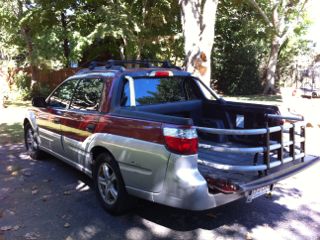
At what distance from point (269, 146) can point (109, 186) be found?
6.52 ft

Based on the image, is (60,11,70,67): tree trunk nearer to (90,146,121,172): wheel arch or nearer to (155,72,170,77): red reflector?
(155,72,170,77): red reflector

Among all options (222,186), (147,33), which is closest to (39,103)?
(222,186)

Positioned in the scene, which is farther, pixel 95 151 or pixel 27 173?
pixel 27 173

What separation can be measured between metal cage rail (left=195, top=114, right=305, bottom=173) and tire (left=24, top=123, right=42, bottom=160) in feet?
14.1

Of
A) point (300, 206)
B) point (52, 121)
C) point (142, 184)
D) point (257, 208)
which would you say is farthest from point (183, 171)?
point (52, 121)

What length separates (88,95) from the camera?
214 inches

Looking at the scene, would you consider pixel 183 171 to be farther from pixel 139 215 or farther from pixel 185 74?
pixel 185 74

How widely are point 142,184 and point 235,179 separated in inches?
38.9

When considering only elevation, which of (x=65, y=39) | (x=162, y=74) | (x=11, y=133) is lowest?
(x=11, y=133)

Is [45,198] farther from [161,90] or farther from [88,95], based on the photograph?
[161,90]

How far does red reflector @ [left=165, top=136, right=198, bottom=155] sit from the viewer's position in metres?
3.76

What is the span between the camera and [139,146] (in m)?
4.14

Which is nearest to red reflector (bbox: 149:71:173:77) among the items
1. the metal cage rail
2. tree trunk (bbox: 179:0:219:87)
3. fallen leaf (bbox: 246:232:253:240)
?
the metal cage rail

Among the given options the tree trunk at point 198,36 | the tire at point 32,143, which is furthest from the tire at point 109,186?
the tree trunk at point 198,36
